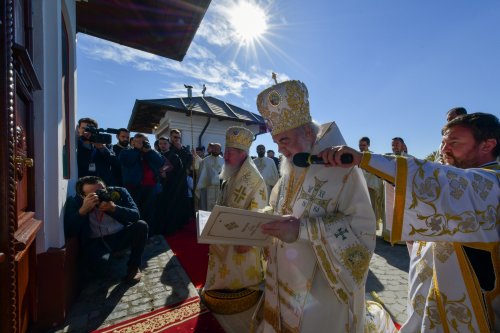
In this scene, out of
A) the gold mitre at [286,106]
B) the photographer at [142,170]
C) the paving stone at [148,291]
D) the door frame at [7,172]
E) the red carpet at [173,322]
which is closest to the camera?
the door frame at [7,172]

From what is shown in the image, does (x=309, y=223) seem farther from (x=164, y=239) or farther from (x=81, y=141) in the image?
(x=164, y=239)

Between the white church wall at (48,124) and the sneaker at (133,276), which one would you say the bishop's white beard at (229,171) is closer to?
the white church wall at (48,124)

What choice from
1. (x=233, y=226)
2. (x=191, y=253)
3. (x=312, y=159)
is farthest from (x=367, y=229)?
(x=191, y=253)

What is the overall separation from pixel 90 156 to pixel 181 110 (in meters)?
8.01

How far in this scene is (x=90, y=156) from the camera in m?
4.72

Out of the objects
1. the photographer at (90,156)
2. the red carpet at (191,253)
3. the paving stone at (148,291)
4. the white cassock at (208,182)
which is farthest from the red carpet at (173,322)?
the white cassock at (208,182)

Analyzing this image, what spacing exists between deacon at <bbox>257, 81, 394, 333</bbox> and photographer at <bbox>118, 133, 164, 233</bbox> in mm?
4124

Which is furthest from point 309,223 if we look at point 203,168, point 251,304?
point 203,168

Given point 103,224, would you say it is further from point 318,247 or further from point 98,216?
point 318,247

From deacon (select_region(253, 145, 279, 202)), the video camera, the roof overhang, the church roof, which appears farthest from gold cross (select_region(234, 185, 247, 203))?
the church roof

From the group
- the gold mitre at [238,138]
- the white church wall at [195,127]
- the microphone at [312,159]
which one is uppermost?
the white church wall at [195,127]

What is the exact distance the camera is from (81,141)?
4.58 metres

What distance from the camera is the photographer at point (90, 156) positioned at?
461 centimetres

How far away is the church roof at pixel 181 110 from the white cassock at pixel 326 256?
10511mm
